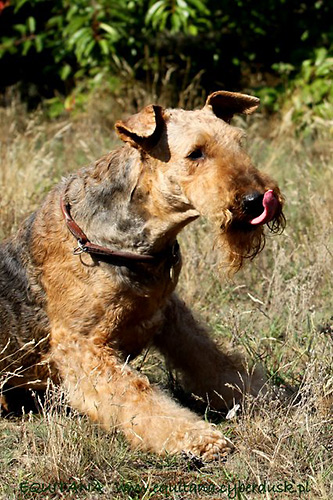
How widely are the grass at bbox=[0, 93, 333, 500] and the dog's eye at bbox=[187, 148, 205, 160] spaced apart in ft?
2.76

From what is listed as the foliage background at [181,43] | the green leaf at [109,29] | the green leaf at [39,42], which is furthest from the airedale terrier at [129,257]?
the green leaf at [39,42]

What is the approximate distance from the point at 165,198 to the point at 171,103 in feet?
17.0

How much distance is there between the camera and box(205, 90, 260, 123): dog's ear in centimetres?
363

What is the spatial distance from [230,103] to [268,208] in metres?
0.91

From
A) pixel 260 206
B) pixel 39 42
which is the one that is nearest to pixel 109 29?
pixel 39 42

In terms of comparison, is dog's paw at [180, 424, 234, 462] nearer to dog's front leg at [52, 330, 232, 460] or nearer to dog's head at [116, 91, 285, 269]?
dog's front leg at [52, 330, 232, 460]

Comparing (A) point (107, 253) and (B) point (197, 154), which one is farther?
(A) point (107, 253)

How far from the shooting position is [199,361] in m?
3.88

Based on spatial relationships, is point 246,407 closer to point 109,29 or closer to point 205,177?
point 205,177

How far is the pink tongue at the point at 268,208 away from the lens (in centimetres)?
299

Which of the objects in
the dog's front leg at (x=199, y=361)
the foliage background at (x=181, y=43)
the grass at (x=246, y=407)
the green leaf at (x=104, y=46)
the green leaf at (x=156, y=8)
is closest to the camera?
the grass at (x=246, y=407)

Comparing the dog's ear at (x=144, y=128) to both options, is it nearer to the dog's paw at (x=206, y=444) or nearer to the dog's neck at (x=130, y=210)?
the dog's neck at (x=130, y=210)

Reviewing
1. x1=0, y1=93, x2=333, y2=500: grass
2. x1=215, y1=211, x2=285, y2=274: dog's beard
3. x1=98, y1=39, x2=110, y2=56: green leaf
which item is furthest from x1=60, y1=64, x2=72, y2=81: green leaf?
x1=215, y1=211, x2=285, y2=274: dog's beard

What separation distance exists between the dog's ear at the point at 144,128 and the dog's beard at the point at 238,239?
55 cm
